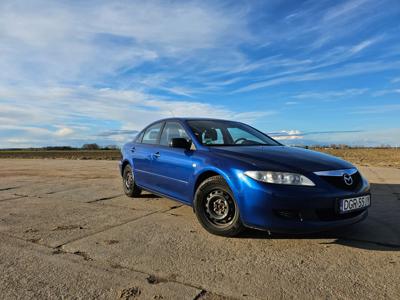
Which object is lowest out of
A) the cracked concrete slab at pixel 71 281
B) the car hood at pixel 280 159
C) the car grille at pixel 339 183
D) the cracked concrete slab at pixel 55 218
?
the cracked concrete slab at pixel 71 281

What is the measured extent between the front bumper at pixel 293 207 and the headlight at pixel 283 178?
5 cm

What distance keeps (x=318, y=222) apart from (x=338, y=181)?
52 centimetres

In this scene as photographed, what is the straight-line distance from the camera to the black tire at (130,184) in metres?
6.18

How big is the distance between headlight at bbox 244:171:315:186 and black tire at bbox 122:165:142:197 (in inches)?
126

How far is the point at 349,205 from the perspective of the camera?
349 cm

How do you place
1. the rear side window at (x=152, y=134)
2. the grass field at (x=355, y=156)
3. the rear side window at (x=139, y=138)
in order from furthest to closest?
the grass field at (x=355, y=156), the rear side window at (x=139, y=138), the rear side window at (x=152, y=134)

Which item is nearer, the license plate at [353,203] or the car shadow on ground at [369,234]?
the license plate at [353,203]

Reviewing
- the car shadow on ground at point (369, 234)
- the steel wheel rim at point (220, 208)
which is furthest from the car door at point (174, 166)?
the car shadow on ground at point (369, 234)

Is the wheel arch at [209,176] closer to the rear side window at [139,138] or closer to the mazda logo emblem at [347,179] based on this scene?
the mazda logo emblem at [347,179]

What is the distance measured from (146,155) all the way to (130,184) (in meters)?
1.07

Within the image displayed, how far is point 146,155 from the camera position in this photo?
18.0ft

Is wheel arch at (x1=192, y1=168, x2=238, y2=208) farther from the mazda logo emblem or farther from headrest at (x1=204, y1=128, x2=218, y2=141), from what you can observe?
the mazda logo emblem

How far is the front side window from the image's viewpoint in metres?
4.90

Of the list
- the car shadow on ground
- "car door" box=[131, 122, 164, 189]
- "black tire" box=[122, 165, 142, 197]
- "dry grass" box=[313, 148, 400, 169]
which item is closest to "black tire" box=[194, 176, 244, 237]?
the car shadow on ground
